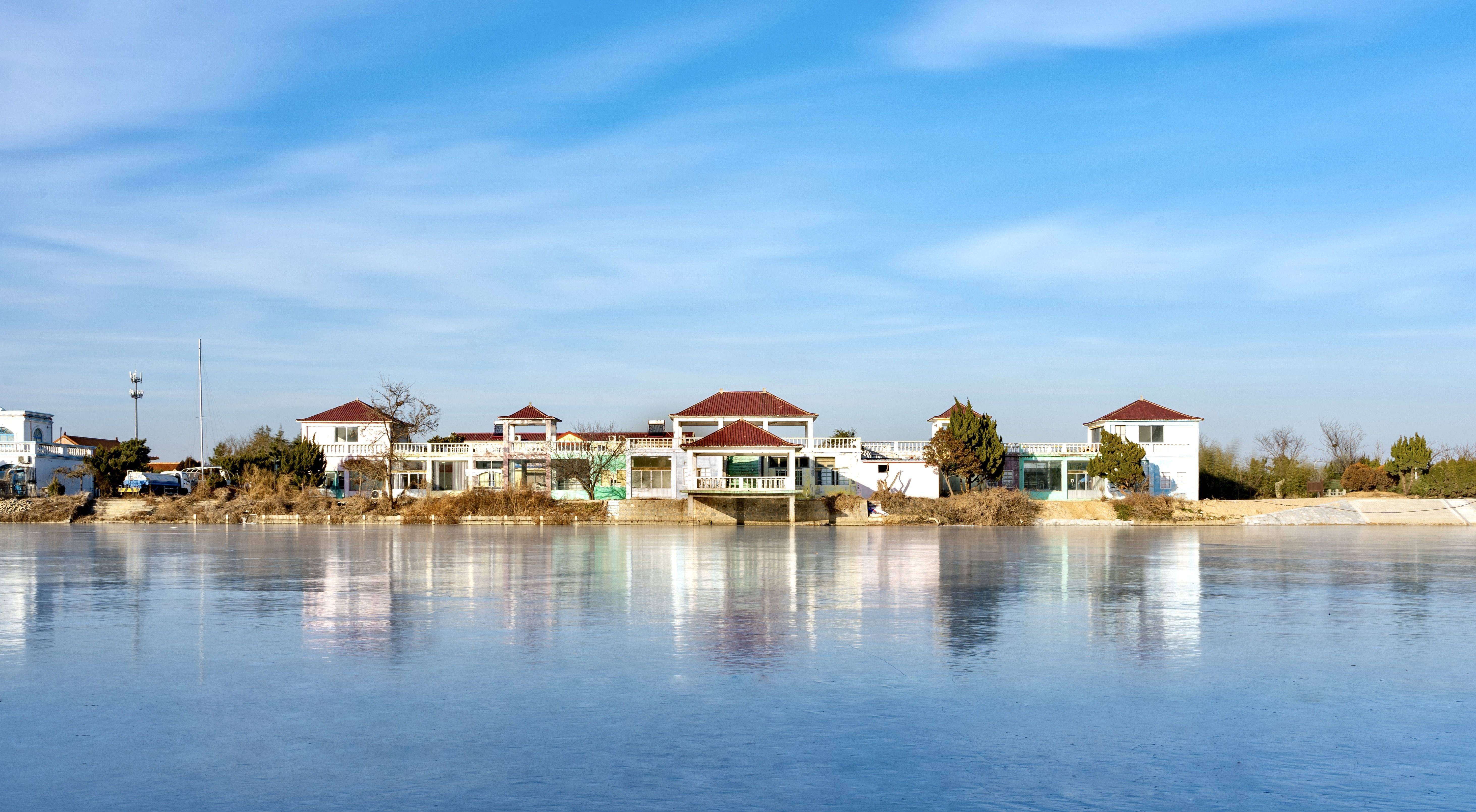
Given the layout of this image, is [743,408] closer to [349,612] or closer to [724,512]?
[724,512]

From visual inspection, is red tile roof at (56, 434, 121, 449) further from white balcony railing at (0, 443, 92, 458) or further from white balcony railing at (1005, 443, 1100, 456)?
white balcony railing at (1005, 443, 1100, 456)

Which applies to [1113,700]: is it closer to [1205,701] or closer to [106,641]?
[1205,701]

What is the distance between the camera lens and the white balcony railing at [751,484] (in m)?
45.9

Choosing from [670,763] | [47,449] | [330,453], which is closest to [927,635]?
[670,763]

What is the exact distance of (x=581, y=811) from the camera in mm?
5078

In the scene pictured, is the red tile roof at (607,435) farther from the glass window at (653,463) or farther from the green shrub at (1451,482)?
the green shrub at (1451,482)

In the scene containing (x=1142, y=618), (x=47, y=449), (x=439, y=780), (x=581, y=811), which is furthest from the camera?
(x=47, y=449)

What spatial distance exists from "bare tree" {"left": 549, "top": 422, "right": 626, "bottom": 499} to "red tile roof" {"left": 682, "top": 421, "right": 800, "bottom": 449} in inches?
288

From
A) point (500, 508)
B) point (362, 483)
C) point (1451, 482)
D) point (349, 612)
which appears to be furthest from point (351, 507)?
point (1451, 482)

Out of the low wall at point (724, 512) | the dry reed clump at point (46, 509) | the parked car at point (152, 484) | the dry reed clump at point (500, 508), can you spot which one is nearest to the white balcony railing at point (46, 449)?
the parked car at point (152, 484)

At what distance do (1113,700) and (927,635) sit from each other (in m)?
3.15

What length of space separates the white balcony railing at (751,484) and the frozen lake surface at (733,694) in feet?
93.9

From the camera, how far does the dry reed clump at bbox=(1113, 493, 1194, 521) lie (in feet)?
161

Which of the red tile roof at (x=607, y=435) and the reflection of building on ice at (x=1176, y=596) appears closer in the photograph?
the reflection of building on ice at (x=1176, y=596)
